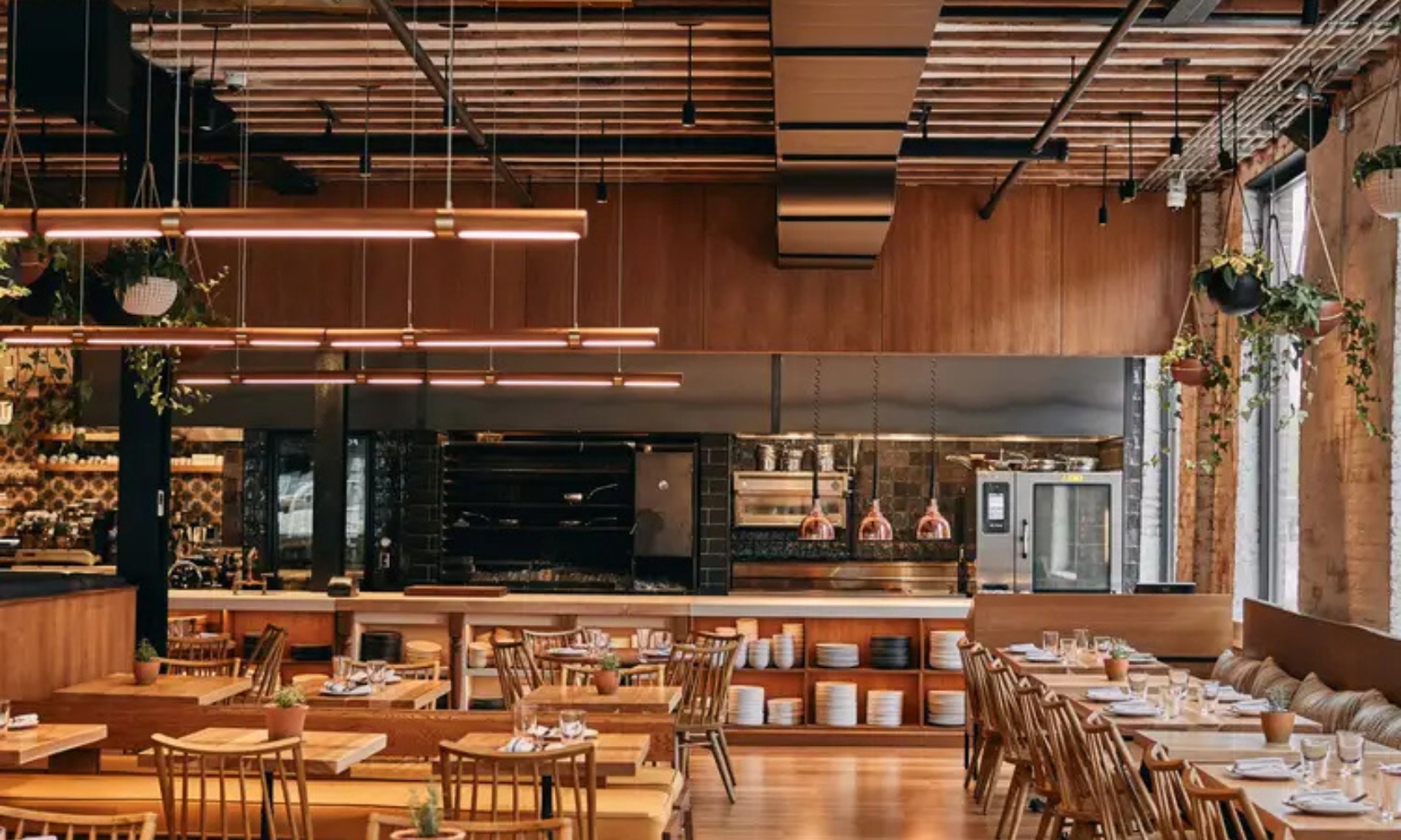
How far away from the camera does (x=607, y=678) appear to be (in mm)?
9094

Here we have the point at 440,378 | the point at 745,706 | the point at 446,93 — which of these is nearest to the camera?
the point at 446,93

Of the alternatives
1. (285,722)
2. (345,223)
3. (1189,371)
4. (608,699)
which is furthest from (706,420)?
(345,223)

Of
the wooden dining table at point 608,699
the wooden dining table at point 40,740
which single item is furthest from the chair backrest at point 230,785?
the wooden dining table at point 608,699

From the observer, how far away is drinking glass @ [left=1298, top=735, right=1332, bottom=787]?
19.3ft

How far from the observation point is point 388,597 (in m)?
13.2

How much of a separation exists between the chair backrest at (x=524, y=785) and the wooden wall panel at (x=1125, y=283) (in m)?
7.60

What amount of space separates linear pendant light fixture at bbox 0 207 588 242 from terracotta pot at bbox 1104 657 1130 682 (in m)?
4.67

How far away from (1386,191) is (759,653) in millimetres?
6748

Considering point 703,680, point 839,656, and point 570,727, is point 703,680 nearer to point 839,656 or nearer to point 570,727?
point 839,656

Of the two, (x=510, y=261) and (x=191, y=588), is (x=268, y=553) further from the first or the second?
(x=510, y=261)

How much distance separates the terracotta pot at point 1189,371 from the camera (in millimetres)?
11477

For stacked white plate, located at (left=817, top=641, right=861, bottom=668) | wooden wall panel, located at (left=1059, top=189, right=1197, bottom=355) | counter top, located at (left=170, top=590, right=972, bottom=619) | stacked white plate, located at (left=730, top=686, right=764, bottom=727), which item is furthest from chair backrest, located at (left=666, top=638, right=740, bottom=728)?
wooden wall panel, located at (left=1059, top=189, right=1197, bottom=355)

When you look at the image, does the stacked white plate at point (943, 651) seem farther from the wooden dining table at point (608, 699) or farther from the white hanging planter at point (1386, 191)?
the white hanging planter at point (1386, 191)

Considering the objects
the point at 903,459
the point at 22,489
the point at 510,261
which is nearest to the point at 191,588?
the point at 22,489
